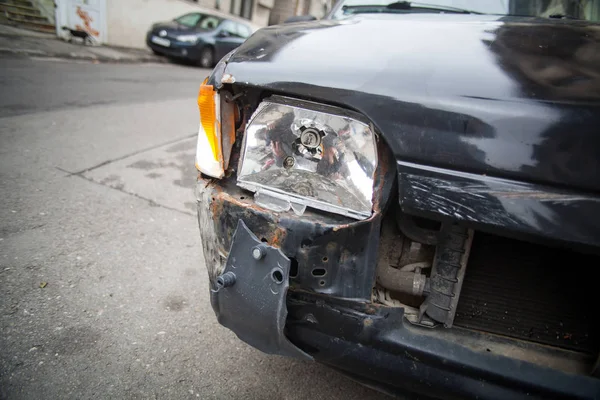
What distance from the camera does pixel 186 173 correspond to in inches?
145

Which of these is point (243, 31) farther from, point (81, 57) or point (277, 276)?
Result: point (277, 276)

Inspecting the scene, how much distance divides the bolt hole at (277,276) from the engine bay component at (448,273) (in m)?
0.53

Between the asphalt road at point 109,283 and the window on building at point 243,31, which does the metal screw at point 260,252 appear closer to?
the asphalt road at point 109,283

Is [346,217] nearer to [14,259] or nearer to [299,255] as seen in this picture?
[299,255]

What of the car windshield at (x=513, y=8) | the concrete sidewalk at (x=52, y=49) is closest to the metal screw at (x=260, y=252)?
the car windshield at (x=513, y=8)

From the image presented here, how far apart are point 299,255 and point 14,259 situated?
1.97 metres

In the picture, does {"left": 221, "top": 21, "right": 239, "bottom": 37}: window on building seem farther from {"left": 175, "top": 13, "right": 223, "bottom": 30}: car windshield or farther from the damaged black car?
the damaged black car

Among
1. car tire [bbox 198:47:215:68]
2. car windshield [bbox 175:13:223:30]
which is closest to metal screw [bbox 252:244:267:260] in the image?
car tire [bbox 198:47:215:68]

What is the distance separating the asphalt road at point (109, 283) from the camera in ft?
5.06

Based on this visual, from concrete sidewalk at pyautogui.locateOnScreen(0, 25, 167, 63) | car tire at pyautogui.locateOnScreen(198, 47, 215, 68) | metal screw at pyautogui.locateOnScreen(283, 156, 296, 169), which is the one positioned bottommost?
metal screw at pyautogui.locateOnScreen(283, 156, 296, 169)

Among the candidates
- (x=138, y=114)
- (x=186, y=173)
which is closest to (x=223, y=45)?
(x=138, y=114)

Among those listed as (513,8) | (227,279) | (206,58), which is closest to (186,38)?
(206,58)

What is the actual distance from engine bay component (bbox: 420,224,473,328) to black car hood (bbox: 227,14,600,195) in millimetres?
289

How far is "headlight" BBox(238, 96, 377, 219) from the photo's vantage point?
3.63 feet
